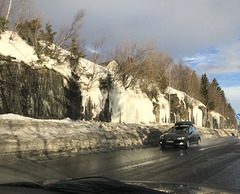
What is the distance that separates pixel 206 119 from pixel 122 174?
185ft

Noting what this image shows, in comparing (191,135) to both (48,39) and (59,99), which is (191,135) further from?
(48,39)

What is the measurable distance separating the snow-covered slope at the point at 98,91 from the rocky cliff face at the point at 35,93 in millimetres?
1115

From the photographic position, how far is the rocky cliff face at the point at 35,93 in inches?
583

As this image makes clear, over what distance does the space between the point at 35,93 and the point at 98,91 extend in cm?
749

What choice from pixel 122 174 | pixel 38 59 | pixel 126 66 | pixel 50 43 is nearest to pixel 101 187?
pixel 122 174

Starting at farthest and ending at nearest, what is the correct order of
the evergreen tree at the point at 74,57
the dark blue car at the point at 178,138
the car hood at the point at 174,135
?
1. the evergreen tree at the point at 74,57
2. the car hood at the point at 174,135
3. the dark blue car at the point at 178,138

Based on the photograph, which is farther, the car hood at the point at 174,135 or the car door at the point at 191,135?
the car door at the point at 191,135

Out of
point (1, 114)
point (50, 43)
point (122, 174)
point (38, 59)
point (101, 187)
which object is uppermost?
point (50, 43)

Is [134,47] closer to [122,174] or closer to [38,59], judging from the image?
[38,59]

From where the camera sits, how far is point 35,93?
1636cm

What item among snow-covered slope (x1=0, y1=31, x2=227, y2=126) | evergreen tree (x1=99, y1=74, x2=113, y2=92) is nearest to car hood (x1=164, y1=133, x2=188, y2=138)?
snow-covered slope (x1=0, y1=31, x2=227, y2=126)

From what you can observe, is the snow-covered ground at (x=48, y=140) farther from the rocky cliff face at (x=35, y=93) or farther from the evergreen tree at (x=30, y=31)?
the evergreen tree at (x=30, y=31)

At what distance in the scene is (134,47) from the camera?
27125 mm

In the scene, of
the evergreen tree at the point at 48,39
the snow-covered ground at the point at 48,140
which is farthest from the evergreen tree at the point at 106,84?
the snow-covered ground at the point at 48,140
